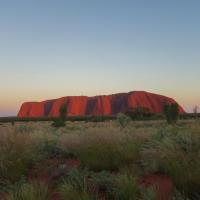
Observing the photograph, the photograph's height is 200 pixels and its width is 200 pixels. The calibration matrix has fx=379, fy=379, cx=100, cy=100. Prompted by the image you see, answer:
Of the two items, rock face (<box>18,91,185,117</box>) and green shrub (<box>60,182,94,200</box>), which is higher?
rock face (<box>18,91,185,117</box>)

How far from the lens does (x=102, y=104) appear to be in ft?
431

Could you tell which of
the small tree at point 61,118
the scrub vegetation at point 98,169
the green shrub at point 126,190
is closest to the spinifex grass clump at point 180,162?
the scrub vegetation at point 98,169

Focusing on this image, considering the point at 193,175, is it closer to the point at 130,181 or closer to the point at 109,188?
the point at 130,181

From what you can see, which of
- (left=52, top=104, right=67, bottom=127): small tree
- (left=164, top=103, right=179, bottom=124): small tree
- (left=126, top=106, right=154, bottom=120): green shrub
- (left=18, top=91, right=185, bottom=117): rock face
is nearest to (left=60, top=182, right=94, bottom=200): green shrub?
(left=164, top=103, right=179, bottom=124): small tree

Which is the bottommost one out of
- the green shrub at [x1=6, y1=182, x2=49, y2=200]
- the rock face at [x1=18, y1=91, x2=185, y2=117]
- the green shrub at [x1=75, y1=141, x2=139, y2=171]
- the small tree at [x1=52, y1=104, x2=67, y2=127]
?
the green shrub at [x1=6, y1=182, x2=49, y2=200]

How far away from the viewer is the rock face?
127438 millimetres

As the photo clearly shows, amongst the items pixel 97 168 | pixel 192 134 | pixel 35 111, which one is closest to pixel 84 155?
pixel 97 168

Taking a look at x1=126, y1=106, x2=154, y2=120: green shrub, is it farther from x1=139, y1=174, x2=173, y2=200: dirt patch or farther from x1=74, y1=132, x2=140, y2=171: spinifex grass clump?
x1=139, y1=174, x2=173, y2=200: dirt patch

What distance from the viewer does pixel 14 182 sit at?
308 inches

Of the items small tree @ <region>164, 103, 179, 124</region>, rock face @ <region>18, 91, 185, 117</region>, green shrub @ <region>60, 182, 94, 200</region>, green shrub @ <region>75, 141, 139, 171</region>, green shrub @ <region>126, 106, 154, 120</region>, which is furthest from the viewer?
rock face @ <region>18, 91, 185, 117</region>

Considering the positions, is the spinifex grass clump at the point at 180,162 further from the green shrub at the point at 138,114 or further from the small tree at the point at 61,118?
the green shrub at the point at 138,114

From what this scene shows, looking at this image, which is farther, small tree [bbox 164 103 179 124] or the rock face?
the rock face

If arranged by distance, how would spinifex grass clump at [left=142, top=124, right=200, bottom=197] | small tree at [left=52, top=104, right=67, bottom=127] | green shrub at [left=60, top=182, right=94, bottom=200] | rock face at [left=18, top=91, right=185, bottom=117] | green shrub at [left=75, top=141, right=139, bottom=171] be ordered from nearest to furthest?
green shrub at [left=60, top=182, right=94, bottom=200]
spinifex grass clump at [left=142, top=124, right=200, bottom=197]
green shrub at [left=75, top=141, right=139, bottom=171]
small tree at [left=52, top=104, right=67, bottom=127]
rock face at [left=18, top=91, right=185, bottom=117]

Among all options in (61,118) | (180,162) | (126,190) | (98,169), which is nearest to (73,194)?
(126,190)
